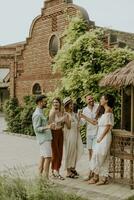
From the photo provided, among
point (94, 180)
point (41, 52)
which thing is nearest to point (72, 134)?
point (94, 180)

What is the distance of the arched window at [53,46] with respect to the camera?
66.7 ft

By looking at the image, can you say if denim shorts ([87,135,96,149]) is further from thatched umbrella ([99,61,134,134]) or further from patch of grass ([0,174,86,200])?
patch of grass ([0,174,86,200])

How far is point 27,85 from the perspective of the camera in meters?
22.3

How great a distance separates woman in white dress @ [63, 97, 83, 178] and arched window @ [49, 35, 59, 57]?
11.1 metres

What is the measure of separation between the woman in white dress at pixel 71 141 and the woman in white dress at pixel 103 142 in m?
0.67

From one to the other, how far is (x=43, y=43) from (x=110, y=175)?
500 inches

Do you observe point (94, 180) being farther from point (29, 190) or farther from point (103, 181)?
point (29, 190)

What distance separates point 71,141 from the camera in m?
9.52

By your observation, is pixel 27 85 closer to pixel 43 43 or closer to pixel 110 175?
pixel 43 43

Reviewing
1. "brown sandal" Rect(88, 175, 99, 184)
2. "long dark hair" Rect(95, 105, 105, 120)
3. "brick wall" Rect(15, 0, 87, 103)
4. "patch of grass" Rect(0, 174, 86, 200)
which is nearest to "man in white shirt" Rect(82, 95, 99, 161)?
"long dark hair" Rect(95, 105, 105, 120)

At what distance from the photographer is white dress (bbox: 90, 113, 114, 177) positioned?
887 centimetres

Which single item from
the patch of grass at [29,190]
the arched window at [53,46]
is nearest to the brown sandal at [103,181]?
the patch of grass at [29,190]

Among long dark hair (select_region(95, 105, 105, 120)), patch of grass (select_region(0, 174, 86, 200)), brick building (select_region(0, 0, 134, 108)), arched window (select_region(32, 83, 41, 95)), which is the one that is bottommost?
patch of grass (select_region(0, 174, 86, 200))

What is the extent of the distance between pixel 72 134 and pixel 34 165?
234 centimetres
